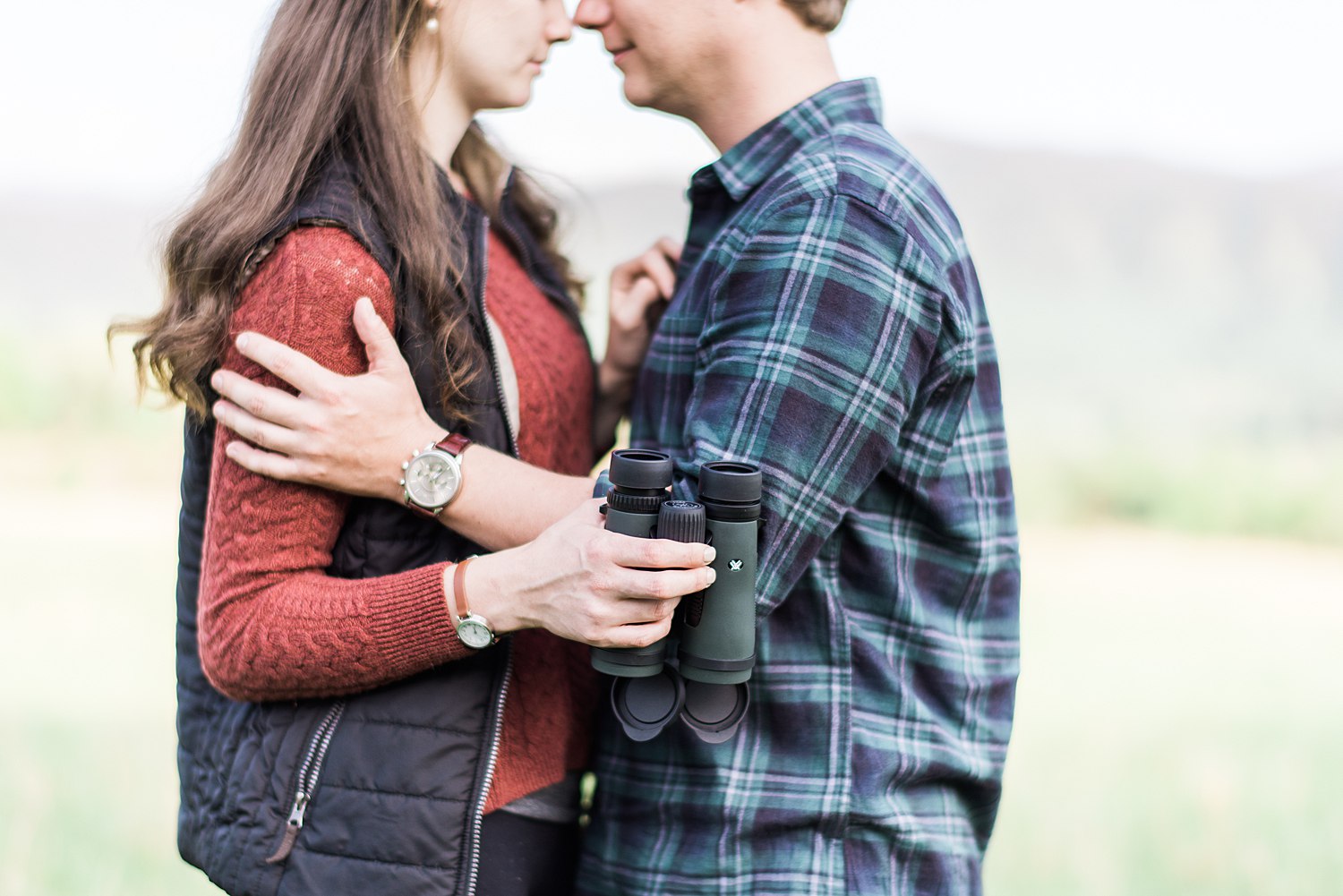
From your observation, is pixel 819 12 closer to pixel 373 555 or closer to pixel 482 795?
pixel 373 555

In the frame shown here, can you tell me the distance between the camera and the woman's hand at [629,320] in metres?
1.79

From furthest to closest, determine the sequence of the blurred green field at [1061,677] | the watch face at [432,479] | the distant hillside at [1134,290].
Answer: the distant hillside at [1134,290] < the blurred green field at [1061,677] < the watch face at [432,479]

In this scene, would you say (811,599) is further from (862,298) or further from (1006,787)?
(1006,787)

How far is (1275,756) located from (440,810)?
3624mm

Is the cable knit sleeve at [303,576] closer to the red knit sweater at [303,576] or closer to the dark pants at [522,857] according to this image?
the red knit sweater at [303,576]

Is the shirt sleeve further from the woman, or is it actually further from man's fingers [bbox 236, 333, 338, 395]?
man's fingers [bbox 236, 333, 338, 395]

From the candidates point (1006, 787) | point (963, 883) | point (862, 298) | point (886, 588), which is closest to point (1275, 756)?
point (1006, 787)

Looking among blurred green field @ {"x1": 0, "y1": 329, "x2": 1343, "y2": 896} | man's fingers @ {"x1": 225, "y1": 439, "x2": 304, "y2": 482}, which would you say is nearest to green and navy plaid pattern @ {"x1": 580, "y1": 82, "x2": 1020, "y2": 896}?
man's fingers @ {"x1": 225, "y1": 439, "x2": 304, "y2": 482}

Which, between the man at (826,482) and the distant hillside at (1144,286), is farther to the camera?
the distant hillside at (1144,286)

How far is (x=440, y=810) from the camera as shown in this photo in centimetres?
130

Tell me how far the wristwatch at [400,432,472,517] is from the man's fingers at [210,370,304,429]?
0.15m

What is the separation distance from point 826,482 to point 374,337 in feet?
1.95

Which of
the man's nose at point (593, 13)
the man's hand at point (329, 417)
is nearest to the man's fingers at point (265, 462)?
the man's hand at point (329, 417)

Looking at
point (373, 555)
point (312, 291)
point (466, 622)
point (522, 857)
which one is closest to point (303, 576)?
point (373, 555)
